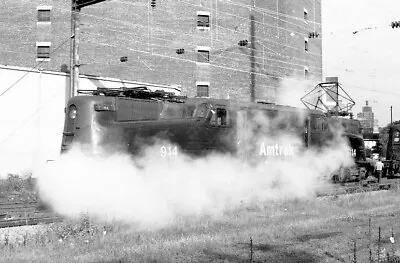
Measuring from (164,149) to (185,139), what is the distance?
0.62 meters

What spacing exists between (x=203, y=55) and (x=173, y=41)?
3026mm

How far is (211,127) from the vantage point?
1350cm

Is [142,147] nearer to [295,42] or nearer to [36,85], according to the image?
[36,85]

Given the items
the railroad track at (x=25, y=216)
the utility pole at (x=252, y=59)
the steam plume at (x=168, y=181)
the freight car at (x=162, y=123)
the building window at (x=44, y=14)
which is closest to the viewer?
the railroad track at (x=25, y=216)

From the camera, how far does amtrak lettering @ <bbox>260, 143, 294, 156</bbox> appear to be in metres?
15.6

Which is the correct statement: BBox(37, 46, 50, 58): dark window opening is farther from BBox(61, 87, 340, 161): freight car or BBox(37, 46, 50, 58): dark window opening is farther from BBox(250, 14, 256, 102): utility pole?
BBox(61, 87, 340, 161): freight car

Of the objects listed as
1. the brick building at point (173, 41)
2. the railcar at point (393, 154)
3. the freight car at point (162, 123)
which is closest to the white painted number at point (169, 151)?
the freight car at point (162, 123)

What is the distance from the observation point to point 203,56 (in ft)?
146

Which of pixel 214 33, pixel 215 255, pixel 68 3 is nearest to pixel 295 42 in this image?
pixel 214 33

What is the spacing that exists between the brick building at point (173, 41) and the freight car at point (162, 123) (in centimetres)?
2367

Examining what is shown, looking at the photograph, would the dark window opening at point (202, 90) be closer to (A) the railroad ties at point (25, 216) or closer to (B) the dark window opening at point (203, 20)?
(B) the dark window opening at point (203, 20)

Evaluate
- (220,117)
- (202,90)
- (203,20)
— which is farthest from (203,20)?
(220,117)

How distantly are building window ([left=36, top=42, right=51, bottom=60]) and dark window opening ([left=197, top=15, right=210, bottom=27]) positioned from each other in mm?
13266

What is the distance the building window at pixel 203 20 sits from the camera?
145ft
